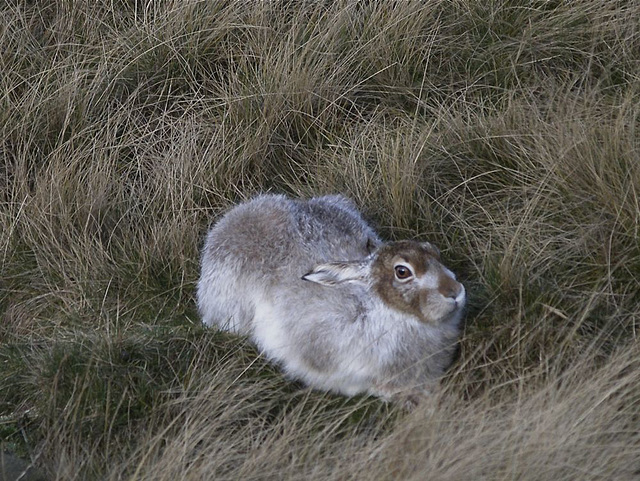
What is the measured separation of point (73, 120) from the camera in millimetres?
6676

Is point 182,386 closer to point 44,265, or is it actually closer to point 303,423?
point 303,423

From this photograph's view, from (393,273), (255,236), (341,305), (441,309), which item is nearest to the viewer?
(441,309)

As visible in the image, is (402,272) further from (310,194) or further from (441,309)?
(310,194)

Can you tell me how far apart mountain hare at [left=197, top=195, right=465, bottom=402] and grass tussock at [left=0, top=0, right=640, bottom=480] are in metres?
0.13

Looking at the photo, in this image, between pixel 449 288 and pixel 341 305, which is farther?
pixel 341 305

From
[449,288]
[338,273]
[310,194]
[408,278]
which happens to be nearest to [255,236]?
[338,273]

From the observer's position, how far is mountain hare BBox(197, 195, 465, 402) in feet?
15.9

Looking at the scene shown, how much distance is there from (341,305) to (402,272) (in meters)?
0.35

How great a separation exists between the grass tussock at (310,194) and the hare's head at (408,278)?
0.34 metres

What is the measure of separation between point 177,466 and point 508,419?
1373 millimetres

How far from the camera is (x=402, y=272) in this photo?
15.9ft

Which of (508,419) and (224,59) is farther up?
(224,59)

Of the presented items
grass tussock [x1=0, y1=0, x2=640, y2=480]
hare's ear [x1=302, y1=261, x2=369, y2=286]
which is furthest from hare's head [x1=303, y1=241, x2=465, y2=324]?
grass tussock [x1=0, y1=0, x2=640, y2=480]

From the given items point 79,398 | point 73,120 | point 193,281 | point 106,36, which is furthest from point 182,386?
point 106,36
